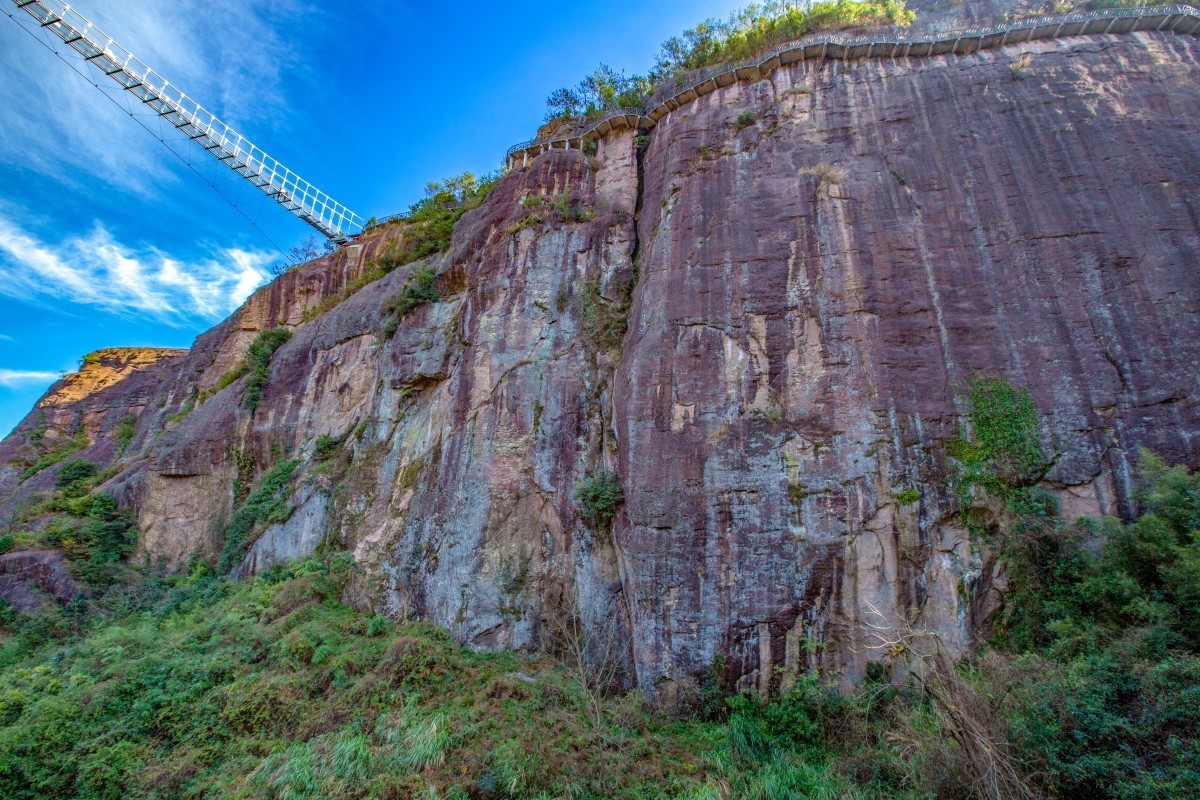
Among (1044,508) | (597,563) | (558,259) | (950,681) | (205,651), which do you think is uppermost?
(558,259)

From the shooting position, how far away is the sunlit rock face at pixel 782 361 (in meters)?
11.3

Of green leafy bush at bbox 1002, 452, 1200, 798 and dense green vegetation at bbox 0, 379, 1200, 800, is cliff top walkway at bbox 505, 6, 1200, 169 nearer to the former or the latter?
dense green vegetation at bbox 0, 379, 1200, 800

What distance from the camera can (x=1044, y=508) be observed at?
10953 millimetres

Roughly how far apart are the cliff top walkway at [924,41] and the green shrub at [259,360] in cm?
1821

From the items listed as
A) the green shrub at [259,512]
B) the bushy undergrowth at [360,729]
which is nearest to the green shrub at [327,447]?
the green shrub at [259,512]

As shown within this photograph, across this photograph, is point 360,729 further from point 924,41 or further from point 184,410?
point 924,41

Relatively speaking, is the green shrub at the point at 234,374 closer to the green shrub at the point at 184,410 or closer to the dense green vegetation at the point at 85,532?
the green shrub at the point at 184,410

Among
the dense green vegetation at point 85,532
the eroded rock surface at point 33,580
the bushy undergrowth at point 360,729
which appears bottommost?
the bushy undergrowth at point 360,729

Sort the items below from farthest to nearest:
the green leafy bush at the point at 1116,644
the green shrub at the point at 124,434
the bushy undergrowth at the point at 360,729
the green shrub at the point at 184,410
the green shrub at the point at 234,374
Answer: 1. the green shrub at the point at 124,434
2. the green shrub at the point at 184,410
3. the green shrub at the point at 234,374
4. the bushy undergrowth at the point at 360,729
5. the green leafy bush at the point at 1116,644

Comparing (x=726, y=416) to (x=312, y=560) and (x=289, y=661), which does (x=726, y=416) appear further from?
(x=312, y=560)

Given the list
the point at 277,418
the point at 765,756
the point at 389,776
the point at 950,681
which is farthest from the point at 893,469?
the point at 277,418

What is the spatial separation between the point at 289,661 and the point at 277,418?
11.7 m

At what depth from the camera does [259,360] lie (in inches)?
918

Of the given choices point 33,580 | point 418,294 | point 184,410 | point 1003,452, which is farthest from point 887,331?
point 184,410
